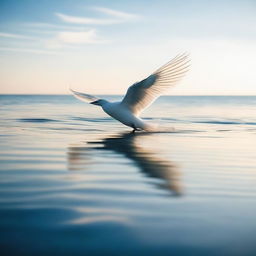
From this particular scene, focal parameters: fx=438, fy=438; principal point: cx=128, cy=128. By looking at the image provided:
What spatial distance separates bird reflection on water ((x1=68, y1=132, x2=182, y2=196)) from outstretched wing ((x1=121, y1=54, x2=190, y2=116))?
159 centimetres

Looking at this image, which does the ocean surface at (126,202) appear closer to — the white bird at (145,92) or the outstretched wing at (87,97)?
the white bird at (145,92)

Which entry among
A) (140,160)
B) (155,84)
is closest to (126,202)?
(140,160)

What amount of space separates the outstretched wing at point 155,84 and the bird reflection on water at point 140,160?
5.21 ft

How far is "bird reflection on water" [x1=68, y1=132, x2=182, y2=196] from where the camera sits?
19.5ft

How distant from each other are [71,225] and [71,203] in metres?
0.74

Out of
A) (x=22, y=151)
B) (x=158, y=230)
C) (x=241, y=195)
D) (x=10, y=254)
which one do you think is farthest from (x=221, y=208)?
(x=22, y=151)

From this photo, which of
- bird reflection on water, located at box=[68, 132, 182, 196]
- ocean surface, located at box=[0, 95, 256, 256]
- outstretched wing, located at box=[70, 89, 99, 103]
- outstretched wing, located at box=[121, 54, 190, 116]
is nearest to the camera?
ocean surface, located at box=[0, 95, 256, 256]

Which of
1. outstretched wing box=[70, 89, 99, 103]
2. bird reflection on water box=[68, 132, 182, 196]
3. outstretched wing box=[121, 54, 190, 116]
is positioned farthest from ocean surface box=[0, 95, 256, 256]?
outstretched wing box=[70, 89, 99, 103]

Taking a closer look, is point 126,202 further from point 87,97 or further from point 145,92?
point 87,97

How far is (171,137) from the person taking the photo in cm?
1226

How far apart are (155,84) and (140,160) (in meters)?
4.73

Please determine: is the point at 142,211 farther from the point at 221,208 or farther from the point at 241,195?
the point at 241,195

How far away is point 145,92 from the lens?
40.9ft

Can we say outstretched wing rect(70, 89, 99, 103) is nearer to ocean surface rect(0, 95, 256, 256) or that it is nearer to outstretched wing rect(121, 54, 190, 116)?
outstretched wing rect(121, 54, 190, 116)
